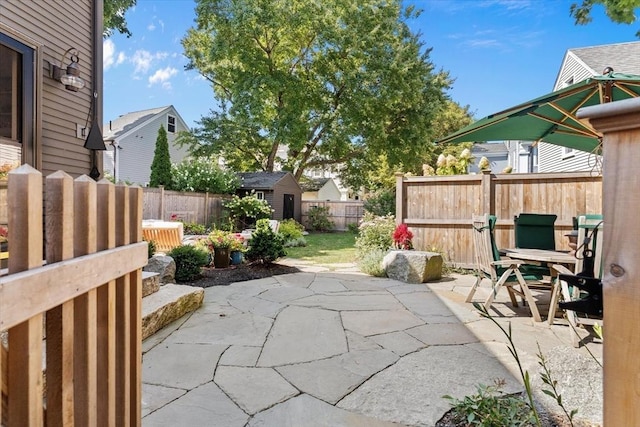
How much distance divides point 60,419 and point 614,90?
493 cm

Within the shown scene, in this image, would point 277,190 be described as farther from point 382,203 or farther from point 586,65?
point 586,65

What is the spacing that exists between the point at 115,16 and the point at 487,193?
14307 mm

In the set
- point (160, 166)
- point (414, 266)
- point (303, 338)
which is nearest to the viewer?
point (303, 338)

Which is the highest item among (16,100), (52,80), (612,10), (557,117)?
(612,10)

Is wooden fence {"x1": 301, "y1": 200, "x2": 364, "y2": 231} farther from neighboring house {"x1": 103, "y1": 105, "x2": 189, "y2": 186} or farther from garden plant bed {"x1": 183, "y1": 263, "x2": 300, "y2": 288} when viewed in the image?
garden plant bed {"x1": 183, "y1": 263, "x2": 300, "y2": 288}

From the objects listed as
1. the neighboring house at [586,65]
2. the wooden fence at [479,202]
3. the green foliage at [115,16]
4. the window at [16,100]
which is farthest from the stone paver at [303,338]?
the green foliage at [115,16]

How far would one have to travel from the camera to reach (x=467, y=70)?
17.0 metres

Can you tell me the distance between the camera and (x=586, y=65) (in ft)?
34.2

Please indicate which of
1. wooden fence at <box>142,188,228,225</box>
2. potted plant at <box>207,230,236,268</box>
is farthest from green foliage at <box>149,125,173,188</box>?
potted plant at <box>207,230,236,268</box>

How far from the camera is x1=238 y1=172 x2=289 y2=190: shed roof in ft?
49.5

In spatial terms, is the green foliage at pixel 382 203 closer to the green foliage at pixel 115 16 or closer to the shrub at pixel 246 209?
the shrub at pixel 246 209

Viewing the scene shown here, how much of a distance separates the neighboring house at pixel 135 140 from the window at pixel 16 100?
11743 millimetres

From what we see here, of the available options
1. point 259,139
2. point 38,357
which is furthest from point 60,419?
point 259,139

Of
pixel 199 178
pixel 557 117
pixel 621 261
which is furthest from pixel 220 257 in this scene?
pixel 199 178
